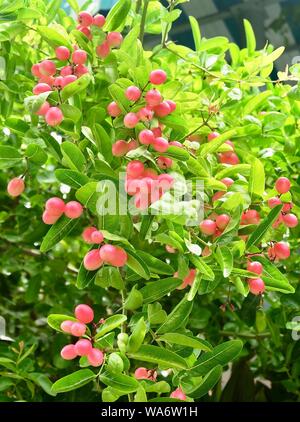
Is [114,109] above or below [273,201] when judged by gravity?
above

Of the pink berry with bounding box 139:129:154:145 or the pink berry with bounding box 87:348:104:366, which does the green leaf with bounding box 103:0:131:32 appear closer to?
the pink berry with bounding box 139:129:154:145

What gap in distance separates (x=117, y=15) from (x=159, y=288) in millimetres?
287

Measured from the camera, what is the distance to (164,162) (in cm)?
61

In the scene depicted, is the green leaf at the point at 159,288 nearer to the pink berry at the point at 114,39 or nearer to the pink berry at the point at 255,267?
the pink berry at the point at 255,267

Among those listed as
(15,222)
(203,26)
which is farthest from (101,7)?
(15,222)

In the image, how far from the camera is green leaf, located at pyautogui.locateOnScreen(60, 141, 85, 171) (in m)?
0.59

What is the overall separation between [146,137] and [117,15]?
0.56 ft

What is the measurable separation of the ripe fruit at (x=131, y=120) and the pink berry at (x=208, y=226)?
0.11 meters

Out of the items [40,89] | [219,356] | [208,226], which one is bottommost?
[219,356]

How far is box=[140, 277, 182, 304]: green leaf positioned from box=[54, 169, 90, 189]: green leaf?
0.11 meters

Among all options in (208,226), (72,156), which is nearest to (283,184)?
(208,226)

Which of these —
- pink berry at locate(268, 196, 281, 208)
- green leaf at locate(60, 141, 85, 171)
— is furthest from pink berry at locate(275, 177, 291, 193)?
green leaf at locate(60, 141, 85, 171)

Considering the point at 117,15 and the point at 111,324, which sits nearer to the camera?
the point at 111,324

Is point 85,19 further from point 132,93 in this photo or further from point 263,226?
point 263,226
